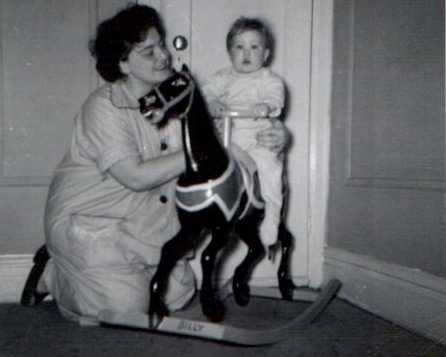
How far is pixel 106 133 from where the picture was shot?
1.42 meters

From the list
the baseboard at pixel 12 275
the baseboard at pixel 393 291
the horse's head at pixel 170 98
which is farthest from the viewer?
the baseboard at pixel 12 275

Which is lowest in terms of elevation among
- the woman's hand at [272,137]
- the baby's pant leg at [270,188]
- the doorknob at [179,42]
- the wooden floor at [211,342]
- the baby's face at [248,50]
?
the wooden floor at [211,342]

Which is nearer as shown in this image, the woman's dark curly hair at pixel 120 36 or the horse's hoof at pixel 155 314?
the horse's hoof at pixel 155 314

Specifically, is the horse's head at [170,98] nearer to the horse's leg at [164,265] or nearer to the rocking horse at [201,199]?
the rocking horse at [201,199]

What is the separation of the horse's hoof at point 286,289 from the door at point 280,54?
0.34 meters

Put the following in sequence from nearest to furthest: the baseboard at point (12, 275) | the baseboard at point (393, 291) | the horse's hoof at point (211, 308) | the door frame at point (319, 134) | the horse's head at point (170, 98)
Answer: the horse's head at point (170, 98) < the horse's hoof at point (211, 308) < the baseboard at point (393, 291) < the baseboard at point (12, 275) < the door frame at point (319, 134)

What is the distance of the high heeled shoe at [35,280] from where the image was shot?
1.68 meters

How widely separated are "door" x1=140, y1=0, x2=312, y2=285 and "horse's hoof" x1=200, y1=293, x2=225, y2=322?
0.62 m

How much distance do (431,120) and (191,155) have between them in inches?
29.3

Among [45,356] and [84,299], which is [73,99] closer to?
Answer: [84,299]

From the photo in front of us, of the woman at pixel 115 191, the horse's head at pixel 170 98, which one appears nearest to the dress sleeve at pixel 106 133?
the woman at pixel 115 191

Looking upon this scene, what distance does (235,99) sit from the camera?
157 cm

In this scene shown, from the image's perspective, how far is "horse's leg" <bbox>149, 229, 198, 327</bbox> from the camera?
129 centimetres

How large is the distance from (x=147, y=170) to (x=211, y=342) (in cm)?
51
